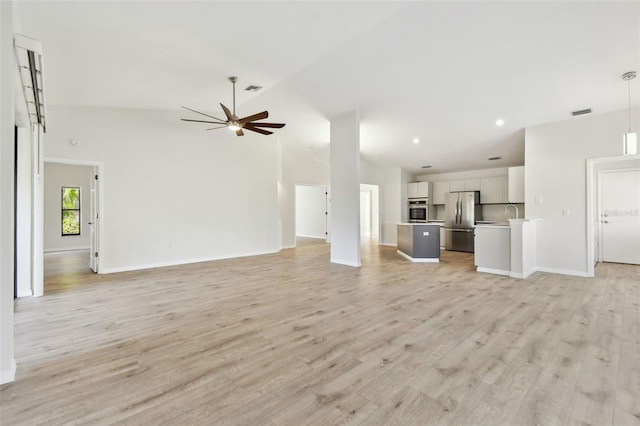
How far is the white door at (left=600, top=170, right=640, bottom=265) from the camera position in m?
6.10

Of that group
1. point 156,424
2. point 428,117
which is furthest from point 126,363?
point 428,117

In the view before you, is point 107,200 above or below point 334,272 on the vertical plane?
above

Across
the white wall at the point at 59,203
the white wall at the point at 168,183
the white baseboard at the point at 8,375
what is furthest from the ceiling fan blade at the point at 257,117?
the white wall at the point at 59,203

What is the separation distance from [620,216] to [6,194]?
9491 mm

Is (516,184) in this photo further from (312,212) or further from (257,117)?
(312,212)

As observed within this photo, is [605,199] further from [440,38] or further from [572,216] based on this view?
[440,38]

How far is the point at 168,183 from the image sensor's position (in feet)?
20.5

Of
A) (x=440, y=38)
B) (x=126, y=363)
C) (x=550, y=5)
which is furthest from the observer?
(x=440, y=38)

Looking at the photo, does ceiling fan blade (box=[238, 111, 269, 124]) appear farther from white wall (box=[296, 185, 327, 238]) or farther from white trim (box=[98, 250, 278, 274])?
white wall (box=[296, 185, 327, 238])

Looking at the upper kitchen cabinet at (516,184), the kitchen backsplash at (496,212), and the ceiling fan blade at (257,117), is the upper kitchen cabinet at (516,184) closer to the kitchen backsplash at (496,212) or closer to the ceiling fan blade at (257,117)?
the kitchen backsplash at (496,212)

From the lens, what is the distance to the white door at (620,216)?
6102 millimetres

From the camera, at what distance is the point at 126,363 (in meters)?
2.23

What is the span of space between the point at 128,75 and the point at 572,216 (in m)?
7.44

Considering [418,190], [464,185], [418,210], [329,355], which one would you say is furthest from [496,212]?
[329,355]
